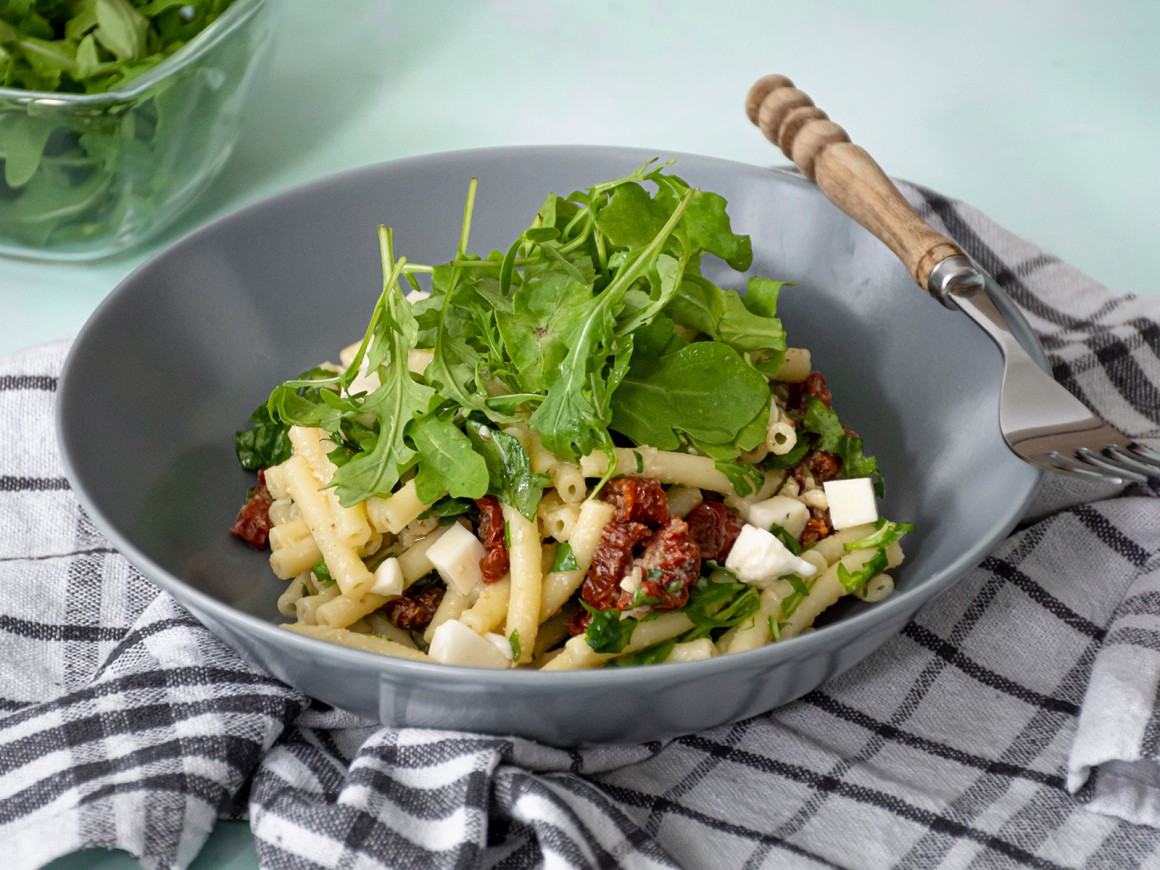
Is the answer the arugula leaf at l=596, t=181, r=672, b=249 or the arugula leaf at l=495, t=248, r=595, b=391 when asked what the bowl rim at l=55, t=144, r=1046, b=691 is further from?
the arugula leaf at l=596, t=181, r=672, b=249

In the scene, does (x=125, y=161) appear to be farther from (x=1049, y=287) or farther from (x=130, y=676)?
(x=1049, y=287)

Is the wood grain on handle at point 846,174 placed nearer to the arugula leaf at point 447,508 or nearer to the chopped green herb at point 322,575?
the arugula leaf at point 447,508

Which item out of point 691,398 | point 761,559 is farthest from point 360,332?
point 761,559

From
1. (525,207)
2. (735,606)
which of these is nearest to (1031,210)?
(525,207)

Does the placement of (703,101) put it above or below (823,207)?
below

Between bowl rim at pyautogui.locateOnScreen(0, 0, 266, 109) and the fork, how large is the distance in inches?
50.9

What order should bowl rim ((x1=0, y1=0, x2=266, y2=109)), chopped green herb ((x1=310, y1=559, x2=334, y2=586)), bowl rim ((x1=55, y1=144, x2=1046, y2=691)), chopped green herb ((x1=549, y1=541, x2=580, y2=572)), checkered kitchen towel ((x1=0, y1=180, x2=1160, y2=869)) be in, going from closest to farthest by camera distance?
bowl rim ((x1=55, y1=144, x2=1046, y2=691)) → checkered kitchen towel ((x1=0, y1=180, x2=1160, y2=869)) → chopped green herb ((x1=549, y1=541, x2=580, y2=572)) → chopped green herb ((x1=310, y1=559, x2=334, y2=586)) → bowl rim ((x1=0, y1=0, x2=266, y2=109))

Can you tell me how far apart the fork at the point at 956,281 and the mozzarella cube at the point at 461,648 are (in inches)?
36.3

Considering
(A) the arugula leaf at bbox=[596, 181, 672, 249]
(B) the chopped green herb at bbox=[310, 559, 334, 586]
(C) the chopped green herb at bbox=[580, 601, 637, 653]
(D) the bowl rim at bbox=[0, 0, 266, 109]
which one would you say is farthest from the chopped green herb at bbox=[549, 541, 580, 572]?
(D) the bowl rim at bbox=[0, 0, 266, 109]

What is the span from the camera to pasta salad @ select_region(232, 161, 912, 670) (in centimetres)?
203

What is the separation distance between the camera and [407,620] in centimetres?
217

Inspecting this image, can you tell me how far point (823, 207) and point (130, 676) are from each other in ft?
5.28

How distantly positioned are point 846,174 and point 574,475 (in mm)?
822

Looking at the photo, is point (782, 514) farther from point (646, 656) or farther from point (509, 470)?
point (509, 470)
